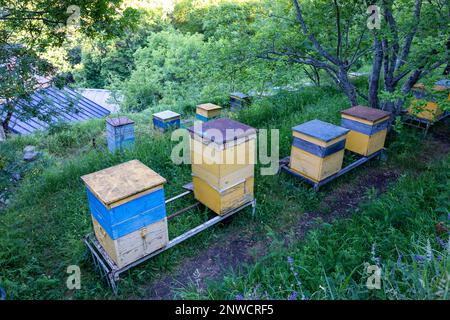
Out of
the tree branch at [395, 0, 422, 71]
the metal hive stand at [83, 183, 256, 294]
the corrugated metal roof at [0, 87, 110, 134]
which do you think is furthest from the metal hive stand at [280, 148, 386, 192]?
the corrugated metal roof at [0, 87, 110, 134]

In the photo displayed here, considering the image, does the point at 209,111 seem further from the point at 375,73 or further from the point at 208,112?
the point at 375,73

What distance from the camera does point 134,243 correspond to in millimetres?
3234

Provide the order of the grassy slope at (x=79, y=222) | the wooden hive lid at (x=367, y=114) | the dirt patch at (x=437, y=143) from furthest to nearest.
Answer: the dirt patch at (x=437, y=143) < the wooden hive lid at (x=367, y=114) < the grassy slope at (x=79, y=222)

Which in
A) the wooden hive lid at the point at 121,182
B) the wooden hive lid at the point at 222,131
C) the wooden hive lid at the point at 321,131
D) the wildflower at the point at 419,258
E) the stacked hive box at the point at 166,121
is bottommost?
the stacked hive box at the point at 166,121

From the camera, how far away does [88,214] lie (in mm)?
4562

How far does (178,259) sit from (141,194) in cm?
118

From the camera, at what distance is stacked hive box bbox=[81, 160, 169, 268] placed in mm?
2992

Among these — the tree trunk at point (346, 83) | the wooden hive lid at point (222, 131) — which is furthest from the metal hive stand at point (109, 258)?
the tree trunk at point (346, 83)

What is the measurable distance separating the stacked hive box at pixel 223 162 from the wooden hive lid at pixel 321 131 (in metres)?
1.07

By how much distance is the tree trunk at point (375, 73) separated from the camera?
20.1 feet

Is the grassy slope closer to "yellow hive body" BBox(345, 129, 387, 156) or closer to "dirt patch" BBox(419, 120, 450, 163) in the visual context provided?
"dirt patch" BBox(419, 120, 450, 163)

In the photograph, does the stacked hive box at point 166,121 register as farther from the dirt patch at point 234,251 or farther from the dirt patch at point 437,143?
the dirt patch at point 437,143

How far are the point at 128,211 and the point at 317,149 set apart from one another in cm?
287

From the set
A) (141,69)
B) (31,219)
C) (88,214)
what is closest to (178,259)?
(88,214)
